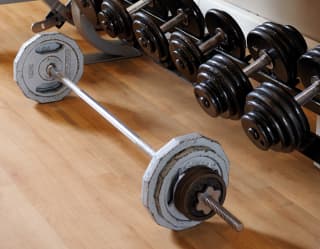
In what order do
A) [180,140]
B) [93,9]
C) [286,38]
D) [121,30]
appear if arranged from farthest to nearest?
1. [93,9]
2. [121,30]
3. [286,38]
4. [180,140]

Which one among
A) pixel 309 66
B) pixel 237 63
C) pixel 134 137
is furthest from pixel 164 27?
pixel 309 66

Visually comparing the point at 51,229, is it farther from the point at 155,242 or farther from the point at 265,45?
the point at 265,45

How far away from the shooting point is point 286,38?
4.80ft

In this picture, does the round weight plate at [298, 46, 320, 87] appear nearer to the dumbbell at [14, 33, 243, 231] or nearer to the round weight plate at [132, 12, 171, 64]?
the dumbbell at [14, 33, 243, 231]

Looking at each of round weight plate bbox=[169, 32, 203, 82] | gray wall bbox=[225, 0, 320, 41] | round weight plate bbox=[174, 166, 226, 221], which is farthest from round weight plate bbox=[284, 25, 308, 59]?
gray wall bbox=[225, 0, 320, 41]

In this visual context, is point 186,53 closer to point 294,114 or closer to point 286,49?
point 286,49

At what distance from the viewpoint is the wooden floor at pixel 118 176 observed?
4.66ft

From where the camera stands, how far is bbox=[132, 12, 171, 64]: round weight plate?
1.72 meters

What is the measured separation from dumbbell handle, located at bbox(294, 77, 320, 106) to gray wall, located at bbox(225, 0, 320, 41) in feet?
2.72

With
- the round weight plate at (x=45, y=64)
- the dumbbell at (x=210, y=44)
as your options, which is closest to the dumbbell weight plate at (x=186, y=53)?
the dumbbell at (x=210, y=44)

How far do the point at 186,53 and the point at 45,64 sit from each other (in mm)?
550

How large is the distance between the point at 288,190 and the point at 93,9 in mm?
861

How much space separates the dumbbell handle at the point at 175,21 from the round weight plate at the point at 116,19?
153mm

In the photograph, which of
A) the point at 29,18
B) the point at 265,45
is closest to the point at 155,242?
the point at 265,45
